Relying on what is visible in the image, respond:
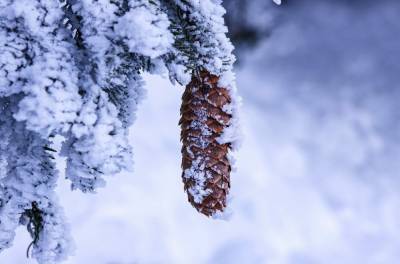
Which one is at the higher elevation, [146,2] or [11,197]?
[146,2]

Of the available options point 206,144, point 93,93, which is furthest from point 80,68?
point 206,144

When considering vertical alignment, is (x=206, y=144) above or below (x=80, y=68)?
above

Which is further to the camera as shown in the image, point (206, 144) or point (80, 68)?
point (206, 144)

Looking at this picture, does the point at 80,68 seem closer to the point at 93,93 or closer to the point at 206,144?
the point at 93,93

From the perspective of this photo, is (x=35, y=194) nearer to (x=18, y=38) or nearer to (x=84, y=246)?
(x=18, y=38)

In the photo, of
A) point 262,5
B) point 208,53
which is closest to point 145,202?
point 262,5

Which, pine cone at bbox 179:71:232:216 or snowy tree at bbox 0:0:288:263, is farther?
pine cone at bbox 179:71:232:216
